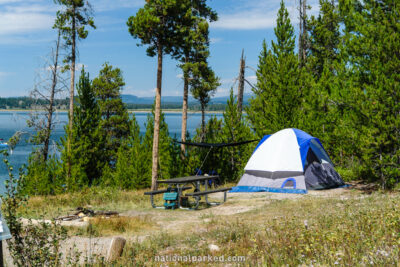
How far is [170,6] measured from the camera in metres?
15.9

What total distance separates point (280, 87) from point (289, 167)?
20.4 feet

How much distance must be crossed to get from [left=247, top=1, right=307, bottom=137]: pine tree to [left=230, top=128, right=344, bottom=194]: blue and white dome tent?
3.74 metres

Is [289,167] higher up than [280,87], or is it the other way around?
[280,87]

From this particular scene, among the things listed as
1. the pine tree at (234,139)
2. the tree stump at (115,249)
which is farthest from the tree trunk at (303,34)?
the tree stump at (115,249)

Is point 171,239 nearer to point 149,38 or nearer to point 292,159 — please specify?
point 292,159

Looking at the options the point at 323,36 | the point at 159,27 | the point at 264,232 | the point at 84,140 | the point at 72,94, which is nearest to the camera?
the point at 264,232

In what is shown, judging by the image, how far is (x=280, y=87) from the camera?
19.0 meters

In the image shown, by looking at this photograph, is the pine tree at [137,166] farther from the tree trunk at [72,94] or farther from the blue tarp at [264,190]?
the blue tarp at [264,190]

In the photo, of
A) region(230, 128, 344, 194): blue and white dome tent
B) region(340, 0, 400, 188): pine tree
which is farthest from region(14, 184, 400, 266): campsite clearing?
region(340, 0, 400, 188): pine tree

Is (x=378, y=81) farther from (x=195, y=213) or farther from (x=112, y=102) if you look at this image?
(x=112, y=102)

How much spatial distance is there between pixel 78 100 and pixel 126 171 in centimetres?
544

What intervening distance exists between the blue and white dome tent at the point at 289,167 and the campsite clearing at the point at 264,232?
4.18 ft

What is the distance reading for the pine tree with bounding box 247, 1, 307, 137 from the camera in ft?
61.1

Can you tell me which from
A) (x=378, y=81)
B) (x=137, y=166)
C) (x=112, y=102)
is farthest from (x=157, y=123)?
(x=112, y=102)
